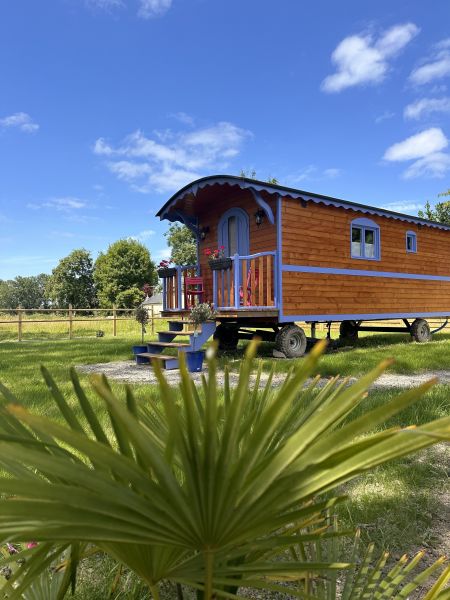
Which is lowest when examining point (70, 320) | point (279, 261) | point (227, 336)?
point (227, 336)

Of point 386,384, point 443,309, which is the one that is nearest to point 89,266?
point 443,309

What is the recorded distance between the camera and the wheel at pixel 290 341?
7910 millimetres

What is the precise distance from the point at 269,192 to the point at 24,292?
119m

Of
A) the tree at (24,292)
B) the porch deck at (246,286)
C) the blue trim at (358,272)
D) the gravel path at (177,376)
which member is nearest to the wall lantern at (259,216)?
the porch deck at (246,286)

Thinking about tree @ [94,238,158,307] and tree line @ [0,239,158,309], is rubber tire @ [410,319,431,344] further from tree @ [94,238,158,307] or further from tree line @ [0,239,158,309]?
tree @ [94,238,158,307]

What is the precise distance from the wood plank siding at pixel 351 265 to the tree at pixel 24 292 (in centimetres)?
11094

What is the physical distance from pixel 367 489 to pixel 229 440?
6.30 ft

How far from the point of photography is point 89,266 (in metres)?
57.2

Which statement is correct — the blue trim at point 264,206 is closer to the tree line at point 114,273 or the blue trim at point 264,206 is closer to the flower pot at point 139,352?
the flower pot at point 139,352

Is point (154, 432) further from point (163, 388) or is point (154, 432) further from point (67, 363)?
point (67, 363)

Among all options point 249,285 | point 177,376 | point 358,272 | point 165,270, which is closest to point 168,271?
point 165,270

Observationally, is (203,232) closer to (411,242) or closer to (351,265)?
(351,265)

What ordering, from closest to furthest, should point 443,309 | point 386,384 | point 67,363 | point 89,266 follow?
1. point 386,384
2. point 67,363
3. point 443,309
4. point 89,266

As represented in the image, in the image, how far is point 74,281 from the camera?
2208 inches
